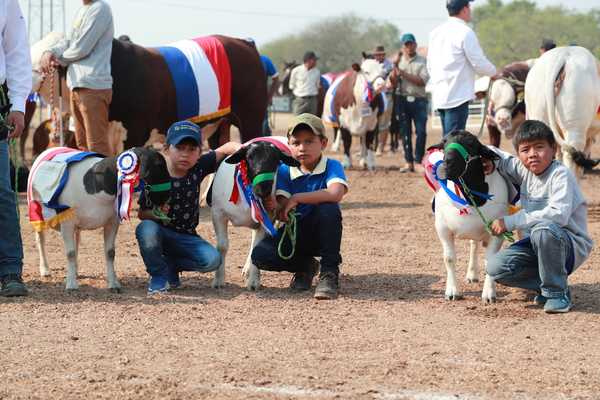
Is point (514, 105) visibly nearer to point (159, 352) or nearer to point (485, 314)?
point (485, 314)

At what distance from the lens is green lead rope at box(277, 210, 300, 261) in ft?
21.8

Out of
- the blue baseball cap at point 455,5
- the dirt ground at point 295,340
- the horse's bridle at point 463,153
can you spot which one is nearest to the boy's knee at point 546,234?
the dirt ground at point 295,340

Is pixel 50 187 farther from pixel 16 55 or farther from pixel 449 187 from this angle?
pixel 449 187

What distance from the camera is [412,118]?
15.8m

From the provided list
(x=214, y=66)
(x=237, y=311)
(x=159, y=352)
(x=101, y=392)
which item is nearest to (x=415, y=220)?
(x=214, y=66)

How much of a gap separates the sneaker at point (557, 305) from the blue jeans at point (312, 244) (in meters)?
1.41

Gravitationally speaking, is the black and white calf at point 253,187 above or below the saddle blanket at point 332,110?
above

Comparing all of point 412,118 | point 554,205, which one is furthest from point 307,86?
point 554,205

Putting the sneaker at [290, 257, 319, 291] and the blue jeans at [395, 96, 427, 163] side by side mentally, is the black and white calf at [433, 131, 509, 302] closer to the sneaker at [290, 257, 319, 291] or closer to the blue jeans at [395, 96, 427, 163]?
the sneaker at [290, 257, 319, 291]

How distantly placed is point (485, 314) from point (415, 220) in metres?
4.42

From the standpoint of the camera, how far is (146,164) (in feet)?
20.7

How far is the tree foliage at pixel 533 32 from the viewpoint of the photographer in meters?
70.1

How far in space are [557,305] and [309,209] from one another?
1768 mm

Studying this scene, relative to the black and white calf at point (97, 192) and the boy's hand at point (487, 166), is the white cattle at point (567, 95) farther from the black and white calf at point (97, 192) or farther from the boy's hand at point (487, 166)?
the black and white calf at point (97, 192)
